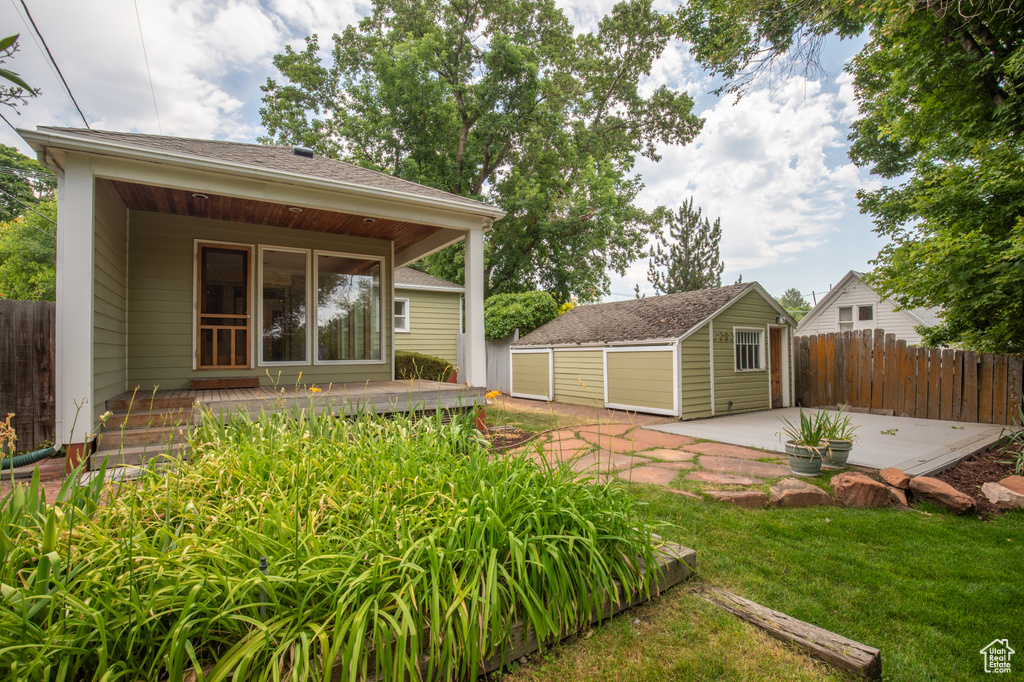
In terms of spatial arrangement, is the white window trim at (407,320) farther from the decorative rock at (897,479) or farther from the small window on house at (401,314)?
the decorative rock at (897,479)

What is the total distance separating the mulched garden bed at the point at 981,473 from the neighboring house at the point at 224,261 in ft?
16.2

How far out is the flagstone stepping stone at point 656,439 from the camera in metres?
6.13

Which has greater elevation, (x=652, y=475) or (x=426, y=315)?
(x=426, y=315)

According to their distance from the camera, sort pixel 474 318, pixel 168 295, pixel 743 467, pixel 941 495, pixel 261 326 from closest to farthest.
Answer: pixel 941 495 < pixel 743 467 < pixel 474 318 < pixel 168 295 < pixel 261 326

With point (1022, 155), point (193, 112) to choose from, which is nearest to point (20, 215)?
point (193, 112)

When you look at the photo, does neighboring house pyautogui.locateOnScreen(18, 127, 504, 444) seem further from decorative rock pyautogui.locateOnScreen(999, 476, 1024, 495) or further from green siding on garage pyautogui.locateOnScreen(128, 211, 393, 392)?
decorative rock pyautogui.locateOnScreen(999, 476, 1024, 495)

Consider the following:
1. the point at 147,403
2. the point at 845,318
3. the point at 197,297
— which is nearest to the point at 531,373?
the point at 197,297

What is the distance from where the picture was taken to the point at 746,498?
3531 mm

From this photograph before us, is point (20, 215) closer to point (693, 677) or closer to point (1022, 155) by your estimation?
point (693, 677)

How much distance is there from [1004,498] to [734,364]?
6.41 meters

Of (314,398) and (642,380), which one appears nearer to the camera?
(314,398)

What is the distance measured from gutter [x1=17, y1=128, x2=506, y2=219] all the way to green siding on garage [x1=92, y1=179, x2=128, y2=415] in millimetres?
464

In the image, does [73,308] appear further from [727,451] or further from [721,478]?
[727,451]

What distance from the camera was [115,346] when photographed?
516 cm
